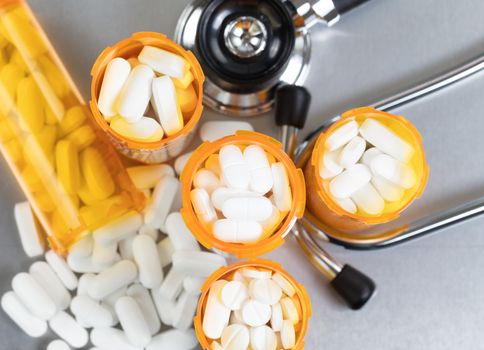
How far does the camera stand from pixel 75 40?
851 millimetres

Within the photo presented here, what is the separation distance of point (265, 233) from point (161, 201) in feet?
0.70

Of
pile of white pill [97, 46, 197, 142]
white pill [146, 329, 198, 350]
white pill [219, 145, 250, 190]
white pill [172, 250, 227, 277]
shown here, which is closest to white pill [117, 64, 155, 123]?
pile of white pill [97, 46, 197, 142]

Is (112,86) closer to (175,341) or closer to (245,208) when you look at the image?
(245,208)

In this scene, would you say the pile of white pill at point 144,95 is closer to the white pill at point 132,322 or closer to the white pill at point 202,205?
the white pill at point 202,205

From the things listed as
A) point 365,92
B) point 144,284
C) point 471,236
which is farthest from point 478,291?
point 144,284

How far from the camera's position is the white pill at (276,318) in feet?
2.25

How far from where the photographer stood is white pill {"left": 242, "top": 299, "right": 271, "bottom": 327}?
2.24 ft

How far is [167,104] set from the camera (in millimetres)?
697

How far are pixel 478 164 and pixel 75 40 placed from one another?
0.65m

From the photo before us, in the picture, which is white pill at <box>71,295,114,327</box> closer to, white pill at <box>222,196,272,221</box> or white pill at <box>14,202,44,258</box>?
white pill at <box>14,202,44,258</box>

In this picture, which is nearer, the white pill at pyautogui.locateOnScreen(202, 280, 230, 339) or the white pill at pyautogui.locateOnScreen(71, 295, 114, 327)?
the white pill at pyautogui.locateOnScreen(202, 280, 230, 339)

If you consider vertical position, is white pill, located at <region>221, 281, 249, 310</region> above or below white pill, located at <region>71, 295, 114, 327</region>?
above

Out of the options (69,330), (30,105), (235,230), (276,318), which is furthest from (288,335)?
(30,105)

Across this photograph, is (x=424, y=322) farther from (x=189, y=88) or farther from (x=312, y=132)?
(x=189, y=88)
